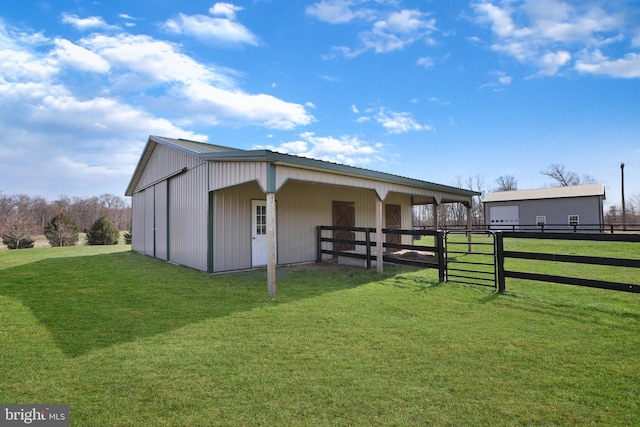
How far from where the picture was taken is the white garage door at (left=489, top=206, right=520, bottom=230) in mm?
24688

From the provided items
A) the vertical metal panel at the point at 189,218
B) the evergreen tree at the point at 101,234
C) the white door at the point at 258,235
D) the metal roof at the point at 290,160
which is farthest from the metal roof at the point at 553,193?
the evergreen tree at the point at 101,234

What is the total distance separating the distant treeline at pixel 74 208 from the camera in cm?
3300

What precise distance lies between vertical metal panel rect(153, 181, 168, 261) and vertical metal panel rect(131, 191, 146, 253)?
2194 millimetres

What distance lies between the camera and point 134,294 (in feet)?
19.7

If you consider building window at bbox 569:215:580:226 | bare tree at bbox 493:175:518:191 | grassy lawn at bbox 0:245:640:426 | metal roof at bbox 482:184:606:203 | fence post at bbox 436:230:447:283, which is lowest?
grassy lawn at bbox 0:245:640:426

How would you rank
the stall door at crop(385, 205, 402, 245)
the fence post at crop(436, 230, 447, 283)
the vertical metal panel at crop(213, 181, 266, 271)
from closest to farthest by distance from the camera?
1. the fence post at crop(436, 230, 447, 283)
2. the vertical metal panel at crop(213, 181, 266, 271)
3. the stall door at crop(385, 205, 402, 245)

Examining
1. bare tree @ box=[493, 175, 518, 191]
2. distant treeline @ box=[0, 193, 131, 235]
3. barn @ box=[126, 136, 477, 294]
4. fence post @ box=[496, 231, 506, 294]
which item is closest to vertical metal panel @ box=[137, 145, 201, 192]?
barn @ box=[126, 136, 477, 294]

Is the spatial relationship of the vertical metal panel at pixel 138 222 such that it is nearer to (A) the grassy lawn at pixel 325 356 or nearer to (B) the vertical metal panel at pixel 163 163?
(B) the vertical metal panel at pixel 163 163

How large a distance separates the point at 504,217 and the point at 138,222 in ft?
83.6

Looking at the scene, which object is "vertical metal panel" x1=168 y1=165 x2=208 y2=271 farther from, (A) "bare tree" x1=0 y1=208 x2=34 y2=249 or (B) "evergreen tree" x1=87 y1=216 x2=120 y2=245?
(A) "bare tree" x1=0 y1=208 x2=34 y2=249

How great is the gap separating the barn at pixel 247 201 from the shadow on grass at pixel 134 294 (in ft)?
2.73
